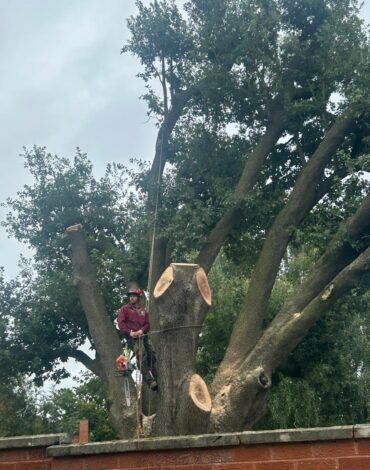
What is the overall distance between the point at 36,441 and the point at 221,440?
1558mm

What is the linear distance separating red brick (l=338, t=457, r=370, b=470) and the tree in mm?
3381

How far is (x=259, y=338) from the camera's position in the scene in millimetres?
8805

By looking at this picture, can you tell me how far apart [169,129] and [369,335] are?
775 cm

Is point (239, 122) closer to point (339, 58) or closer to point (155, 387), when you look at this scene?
point (339, 58)

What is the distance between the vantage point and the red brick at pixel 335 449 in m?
4.26

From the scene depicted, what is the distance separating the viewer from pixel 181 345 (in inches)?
281

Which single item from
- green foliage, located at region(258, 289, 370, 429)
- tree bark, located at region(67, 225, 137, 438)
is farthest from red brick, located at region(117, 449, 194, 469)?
green foliage, located at region(258, 289, 370, 429)

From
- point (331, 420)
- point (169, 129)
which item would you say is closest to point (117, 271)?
point (169, 129)

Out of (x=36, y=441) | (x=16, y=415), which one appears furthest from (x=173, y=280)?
(x=16, y=415)

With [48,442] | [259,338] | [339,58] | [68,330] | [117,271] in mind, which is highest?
[339,58]

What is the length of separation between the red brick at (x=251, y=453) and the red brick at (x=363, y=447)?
2.01 feet

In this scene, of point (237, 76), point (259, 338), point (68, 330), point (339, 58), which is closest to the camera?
point (259, 338)

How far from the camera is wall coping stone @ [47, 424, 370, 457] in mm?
4281

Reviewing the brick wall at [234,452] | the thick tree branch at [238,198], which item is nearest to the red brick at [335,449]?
the brick wall at [234,452]
